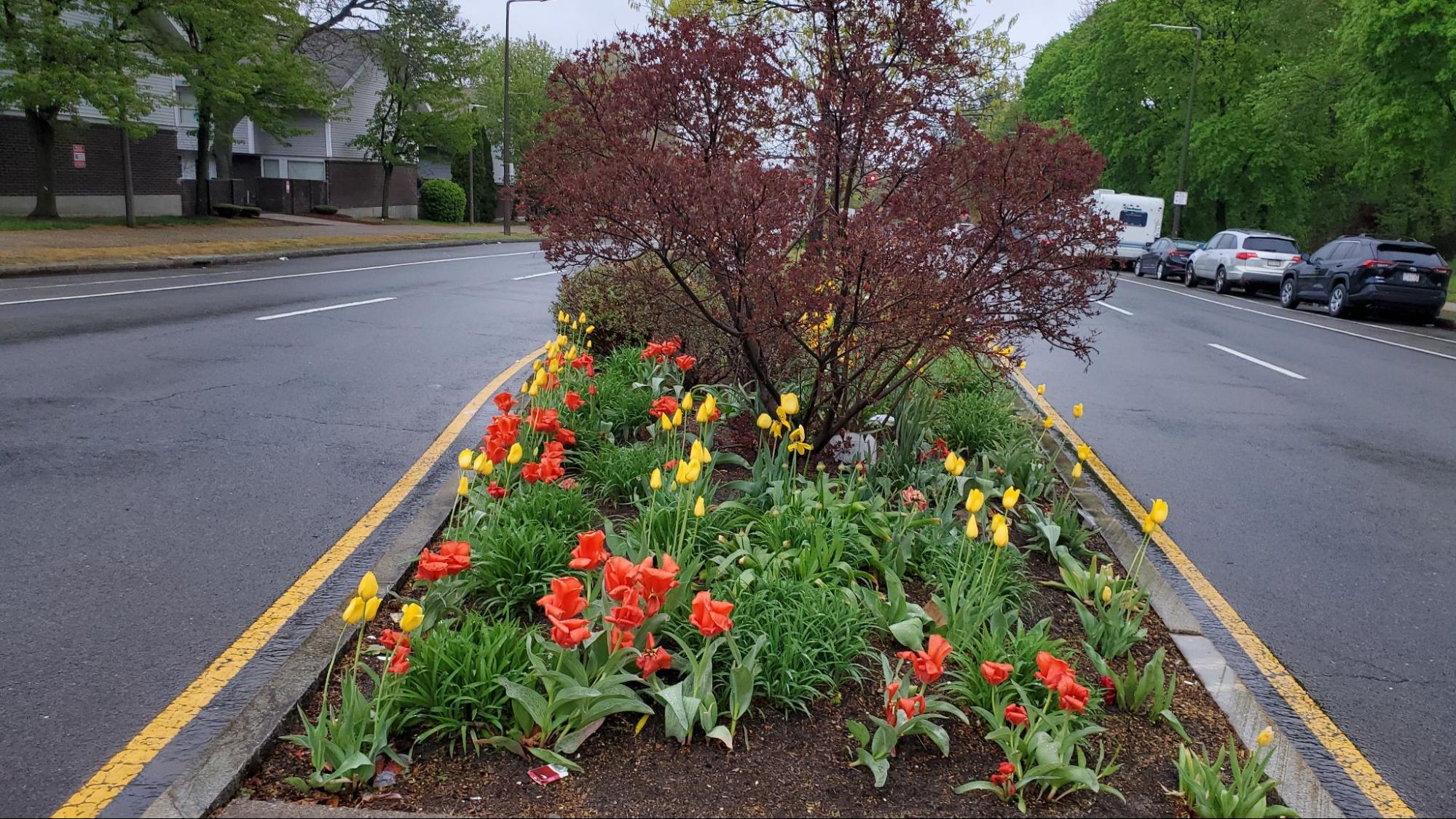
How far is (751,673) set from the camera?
3072 mm

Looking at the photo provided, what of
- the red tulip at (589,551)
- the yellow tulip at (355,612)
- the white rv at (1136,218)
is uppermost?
the white rv at (1136,218)

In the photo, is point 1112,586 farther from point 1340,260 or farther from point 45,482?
point 1340,260

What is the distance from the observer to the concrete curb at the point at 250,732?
2607mm

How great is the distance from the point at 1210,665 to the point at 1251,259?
81.8 ft

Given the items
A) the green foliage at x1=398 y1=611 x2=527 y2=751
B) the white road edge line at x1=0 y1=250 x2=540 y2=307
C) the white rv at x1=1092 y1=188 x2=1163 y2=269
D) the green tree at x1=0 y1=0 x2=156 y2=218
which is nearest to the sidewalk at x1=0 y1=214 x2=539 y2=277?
the white road edge line at x1=0 y1=250 x2=540 y2=307

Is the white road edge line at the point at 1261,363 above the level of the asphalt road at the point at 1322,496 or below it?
above

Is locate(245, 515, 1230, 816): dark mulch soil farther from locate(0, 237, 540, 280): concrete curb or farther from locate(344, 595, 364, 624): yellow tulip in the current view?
locate(0, 237, 540, 280): concrete curb

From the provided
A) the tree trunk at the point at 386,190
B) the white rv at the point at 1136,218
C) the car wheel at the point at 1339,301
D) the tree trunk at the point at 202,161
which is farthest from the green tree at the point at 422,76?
the car wheel at the point at 1339,301

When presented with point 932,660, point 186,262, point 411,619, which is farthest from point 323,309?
point 932,660

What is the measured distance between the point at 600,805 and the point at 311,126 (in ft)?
166

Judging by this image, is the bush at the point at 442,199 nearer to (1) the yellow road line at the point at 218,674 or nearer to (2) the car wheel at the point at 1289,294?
(2) the car wheel at the point at 1289,294

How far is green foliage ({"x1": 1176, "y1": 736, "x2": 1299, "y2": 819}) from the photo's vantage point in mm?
2719

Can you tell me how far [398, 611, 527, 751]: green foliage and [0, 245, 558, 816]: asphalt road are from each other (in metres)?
0.87

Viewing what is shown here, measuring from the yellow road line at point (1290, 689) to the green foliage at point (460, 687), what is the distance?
8.35 feet
